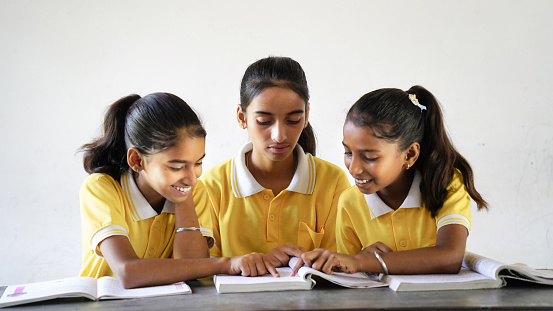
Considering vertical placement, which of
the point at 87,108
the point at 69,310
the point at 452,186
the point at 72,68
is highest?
the point at 72,68

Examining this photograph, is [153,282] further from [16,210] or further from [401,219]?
[16,210]

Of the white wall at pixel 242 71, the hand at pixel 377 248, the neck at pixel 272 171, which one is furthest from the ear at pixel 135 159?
the white wall at pixel 242 71

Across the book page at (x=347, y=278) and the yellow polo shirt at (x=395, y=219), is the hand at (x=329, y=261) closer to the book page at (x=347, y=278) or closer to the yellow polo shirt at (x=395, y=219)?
the book page at (x=347, y=278)

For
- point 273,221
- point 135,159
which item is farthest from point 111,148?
point 273,221

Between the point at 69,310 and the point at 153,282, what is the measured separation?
26cm

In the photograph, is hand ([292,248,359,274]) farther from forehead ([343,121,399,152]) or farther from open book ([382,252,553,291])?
forehead ([343,121,399,152])

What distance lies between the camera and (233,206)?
1.89 m

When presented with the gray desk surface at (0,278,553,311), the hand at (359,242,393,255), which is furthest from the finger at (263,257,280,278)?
the hand at (359,242,393,255)

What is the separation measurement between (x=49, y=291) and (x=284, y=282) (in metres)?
0.54

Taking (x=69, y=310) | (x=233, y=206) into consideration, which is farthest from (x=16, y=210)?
(x=69, y=310)

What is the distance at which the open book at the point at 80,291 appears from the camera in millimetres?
1180

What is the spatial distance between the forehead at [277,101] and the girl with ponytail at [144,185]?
0.82 feet

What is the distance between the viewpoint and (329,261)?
137cm

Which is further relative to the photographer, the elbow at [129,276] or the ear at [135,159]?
the ear at [135,159]
